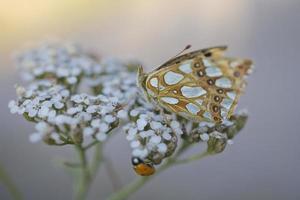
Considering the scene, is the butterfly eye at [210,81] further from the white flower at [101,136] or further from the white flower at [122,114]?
the white flower at [101,136]

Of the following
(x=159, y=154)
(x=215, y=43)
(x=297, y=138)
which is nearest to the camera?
(x=159, y=154)

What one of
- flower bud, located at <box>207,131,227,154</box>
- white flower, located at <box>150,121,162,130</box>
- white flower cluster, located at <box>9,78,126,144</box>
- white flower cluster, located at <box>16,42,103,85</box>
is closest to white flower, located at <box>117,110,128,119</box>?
white flower cluster, located at <box>9,78,126,144</box>

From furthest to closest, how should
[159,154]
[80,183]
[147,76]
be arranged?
[80,183] → [147,76] → [159,154]

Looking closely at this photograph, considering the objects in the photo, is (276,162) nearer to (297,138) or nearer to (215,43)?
(297,138)

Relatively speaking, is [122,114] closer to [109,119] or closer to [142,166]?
[109,119]

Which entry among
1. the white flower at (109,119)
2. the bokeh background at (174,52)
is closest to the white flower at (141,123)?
the white flower at (109,119)

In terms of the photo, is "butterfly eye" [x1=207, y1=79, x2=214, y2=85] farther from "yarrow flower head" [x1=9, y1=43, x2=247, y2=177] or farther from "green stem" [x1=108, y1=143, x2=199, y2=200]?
"green stem" [x1=108, y1=143, x2=199, y2=200]

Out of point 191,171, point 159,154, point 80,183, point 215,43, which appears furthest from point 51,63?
point 215,43
